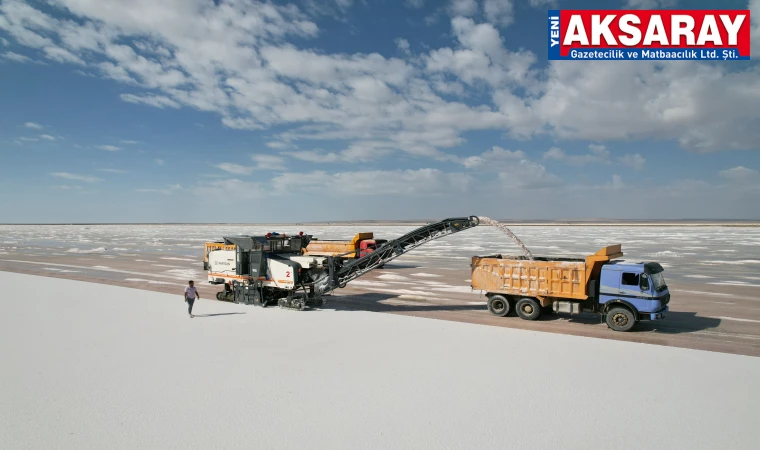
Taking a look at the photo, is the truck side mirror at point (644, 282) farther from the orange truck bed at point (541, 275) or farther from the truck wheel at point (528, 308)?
the truck wheel at point (528, 308)

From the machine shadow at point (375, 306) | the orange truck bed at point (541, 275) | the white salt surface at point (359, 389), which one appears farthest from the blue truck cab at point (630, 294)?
the machine shadow at point (375, 306)

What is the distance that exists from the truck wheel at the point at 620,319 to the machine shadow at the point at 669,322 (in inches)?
17.2

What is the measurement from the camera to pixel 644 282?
51.5ft

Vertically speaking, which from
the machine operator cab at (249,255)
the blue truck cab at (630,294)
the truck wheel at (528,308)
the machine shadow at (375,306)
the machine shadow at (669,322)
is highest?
the machine operator cab at (249,255)

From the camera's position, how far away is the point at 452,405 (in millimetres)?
9250

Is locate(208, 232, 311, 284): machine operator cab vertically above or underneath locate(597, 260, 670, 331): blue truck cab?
above

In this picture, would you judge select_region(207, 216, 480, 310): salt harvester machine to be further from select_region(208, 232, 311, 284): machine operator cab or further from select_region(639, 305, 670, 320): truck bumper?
select_region(639, 305, 670, 320): truck bumper

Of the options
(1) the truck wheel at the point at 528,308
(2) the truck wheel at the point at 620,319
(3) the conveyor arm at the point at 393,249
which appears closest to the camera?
(2) the truck wheel at the point at 620,319

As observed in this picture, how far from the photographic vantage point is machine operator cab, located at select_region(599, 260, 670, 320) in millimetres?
15570

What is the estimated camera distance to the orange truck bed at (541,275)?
54.4ft

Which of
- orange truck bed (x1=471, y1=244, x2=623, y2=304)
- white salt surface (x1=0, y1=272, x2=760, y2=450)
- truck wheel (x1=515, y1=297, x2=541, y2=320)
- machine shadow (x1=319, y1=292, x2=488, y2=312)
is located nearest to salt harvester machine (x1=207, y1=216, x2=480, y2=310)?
machine shadow (x1=319, y1=292, x2=488, y2=312)

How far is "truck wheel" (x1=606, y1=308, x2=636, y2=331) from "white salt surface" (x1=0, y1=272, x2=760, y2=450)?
2.25 meters

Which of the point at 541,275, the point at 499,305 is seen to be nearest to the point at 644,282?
the point at 541,275

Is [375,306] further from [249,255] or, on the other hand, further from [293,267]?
[249,255]
